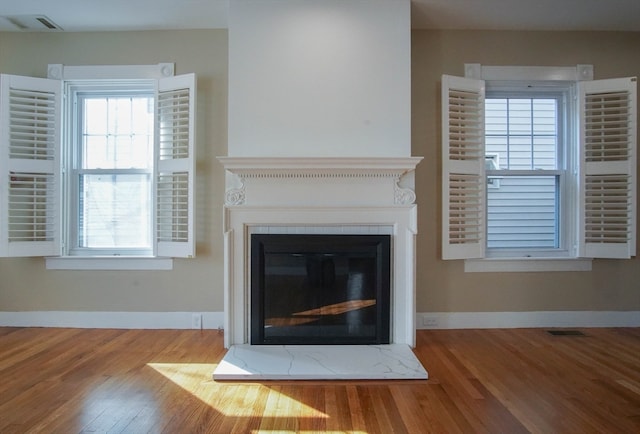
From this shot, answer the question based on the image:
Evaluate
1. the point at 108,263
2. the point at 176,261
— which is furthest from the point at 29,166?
the point at 176,261

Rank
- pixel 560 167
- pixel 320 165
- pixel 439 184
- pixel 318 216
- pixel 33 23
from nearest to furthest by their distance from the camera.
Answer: pixel 320 165 → pixel 318 216 → pixel 33 23 → pixel 439 184 → pixel 560 167

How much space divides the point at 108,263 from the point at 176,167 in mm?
1132

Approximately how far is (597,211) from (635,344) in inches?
44.8

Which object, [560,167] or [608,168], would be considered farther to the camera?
[560,167]

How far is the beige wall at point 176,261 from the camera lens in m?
3.21

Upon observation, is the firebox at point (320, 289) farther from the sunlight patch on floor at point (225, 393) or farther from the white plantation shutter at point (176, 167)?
the white plantation shutter at point (176, 167)

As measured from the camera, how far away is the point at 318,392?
6.79 feet

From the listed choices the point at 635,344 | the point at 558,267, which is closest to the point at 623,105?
the point at 558,267

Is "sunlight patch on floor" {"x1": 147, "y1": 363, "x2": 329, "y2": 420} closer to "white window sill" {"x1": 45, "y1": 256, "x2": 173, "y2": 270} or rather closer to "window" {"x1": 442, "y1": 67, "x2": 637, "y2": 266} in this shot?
"white window sill" {"x1": 45, "y1": 256, "x2": 173, "y2": 270}

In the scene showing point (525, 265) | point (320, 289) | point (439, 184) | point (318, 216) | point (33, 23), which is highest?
point (33, 23)

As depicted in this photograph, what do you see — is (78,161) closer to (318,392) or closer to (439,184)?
(318,392)

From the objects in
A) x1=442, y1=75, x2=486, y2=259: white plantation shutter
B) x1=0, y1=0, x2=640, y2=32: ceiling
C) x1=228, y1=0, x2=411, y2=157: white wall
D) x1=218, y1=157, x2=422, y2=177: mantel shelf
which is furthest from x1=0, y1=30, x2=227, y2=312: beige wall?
x1=442, y1=75, x2=486, y2=259: white plantation shutter

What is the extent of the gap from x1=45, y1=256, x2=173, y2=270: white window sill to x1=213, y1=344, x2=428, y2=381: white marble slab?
3.82ft

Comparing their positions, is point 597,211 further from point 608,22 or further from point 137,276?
point 137,276
